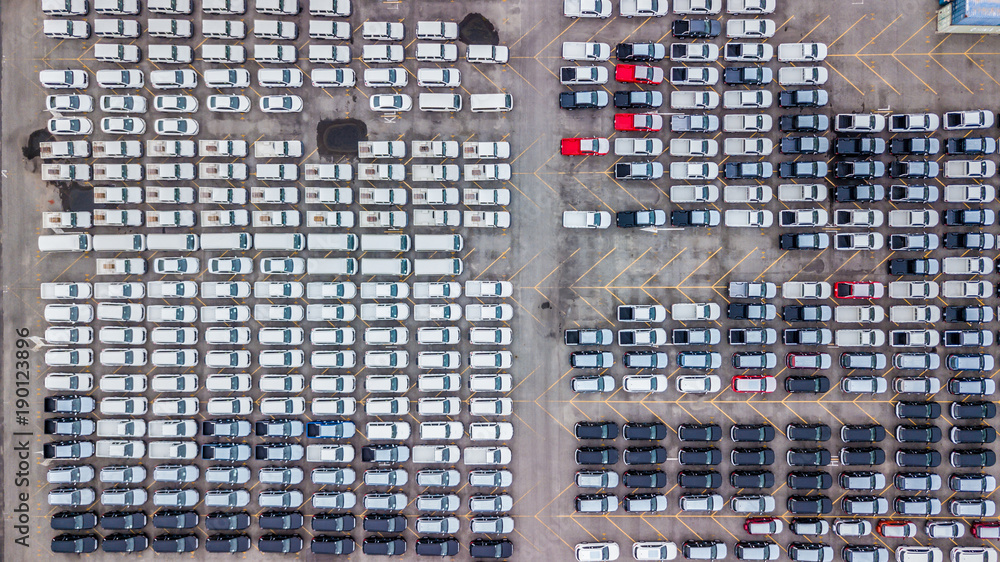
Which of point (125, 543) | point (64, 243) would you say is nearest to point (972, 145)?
point (64, 243)

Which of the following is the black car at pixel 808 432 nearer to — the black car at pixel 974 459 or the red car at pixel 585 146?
the black car at pixel 974 459

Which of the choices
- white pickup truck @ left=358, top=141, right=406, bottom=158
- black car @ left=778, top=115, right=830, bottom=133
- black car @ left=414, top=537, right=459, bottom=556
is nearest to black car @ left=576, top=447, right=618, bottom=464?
black car @ left=414, top=537, right=459, bottom=556

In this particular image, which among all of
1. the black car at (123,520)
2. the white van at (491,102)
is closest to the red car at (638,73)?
the white van at (491,102)

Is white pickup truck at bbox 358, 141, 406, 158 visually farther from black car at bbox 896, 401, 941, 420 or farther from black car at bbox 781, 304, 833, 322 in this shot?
black car at bbox 896, 401, 941, 420

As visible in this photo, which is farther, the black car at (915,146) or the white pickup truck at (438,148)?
the white pickup truck at (438,148)

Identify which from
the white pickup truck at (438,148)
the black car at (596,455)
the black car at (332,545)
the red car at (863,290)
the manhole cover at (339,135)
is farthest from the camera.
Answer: the manhole cover at (339,135)

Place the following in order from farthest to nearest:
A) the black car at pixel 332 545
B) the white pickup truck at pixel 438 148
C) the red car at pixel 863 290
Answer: the white pickup truck at pixel 438 148 < the red car at pixel 863 290 < the black car at pixel 332 545

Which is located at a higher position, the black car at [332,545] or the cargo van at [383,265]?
the cargo van at [383,265]
